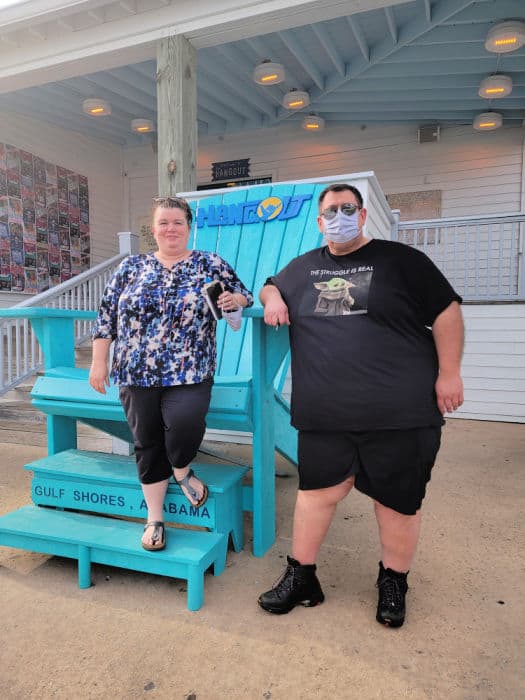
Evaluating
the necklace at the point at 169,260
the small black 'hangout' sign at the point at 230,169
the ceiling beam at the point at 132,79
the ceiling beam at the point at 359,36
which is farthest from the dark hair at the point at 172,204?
the small black 'hangout' sign at the point at 230,169

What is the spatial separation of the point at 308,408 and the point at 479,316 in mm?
3712

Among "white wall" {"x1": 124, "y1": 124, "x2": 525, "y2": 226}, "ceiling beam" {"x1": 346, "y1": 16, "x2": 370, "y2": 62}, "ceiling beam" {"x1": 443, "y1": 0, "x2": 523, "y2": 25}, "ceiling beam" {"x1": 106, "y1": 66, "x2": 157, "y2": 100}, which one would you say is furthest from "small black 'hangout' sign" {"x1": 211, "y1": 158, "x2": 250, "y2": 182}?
"ceiling beam" {"x1": 443, "y1": 0, "x2": 523, "y2": 25}

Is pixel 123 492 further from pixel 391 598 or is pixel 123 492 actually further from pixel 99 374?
pixel 391 598

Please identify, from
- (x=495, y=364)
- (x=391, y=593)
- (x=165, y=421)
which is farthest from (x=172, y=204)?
(x=495, y=364)

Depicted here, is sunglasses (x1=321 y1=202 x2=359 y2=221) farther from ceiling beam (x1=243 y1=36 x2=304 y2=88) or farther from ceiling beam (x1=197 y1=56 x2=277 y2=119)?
ceiling beam (x1=197 y1=56 x2=277 y2=119)

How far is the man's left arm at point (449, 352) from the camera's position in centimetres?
138

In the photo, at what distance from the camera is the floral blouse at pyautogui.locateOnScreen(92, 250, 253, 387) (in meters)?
1.64

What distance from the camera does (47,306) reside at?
17.5ft

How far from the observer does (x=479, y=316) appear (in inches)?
183

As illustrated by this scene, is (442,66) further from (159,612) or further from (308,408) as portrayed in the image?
(159,612)

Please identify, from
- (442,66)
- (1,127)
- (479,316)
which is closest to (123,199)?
(1,127)

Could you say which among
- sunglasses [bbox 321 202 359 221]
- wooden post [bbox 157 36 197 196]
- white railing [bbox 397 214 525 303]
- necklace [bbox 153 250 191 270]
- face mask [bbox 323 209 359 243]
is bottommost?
necklace [bbox 153 250 191 270]

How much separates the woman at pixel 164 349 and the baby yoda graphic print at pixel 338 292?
0.96ft

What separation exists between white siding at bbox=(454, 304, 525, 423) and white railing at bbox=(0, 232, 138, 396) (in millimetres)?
3698
